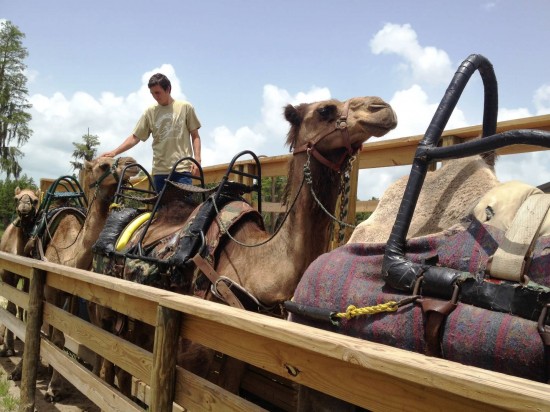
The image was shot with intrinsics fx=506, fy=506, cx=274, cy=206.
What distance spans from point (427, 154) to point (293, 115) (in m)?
1.66

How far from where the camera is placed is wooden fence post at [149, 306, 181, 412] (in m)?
2.37

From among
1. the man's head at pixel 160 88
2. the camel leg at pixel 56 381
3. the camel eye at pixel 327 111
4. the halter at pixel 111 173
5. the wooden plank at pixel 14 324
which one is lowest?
the camel leg at pixel 56 381

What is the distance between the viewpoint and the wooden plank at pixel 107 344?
8.86 feet

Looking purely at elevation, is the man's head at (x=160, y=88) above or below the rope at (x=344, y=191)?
above

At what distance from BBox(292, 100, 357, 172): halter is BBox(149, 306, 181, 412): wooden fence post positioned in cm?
131

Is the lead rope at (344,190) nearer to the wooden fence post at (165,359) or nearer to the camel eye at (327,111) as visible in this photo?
the camel eye at (327,111)

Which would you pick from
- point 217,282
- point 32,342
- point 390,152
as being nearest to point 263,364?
point 217,282

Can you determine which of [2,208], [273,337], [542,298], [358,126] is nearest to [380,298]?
[273,337]

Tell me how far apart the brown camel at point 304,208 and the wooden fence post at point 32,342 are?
1.76 meters

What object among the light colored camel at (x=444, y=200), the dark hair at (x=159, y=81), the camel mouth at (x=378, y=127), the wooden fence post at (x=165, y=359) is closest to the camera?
the light colored camel at (x=444, y=200)

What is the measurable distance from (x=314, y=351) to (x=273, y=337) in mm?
189

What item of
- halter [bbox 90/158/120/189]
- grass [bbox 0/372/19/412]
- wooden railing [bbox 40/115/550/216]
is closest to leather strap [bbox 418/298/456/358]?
wooden railing [bbox 40/115/550/216]

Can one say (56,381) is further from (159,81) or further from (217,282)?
(159,81)

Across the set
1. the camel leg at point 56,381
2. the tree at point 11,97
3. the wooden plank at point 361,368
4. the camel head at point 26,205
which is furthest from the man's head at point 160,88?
the tree at point 11,97
